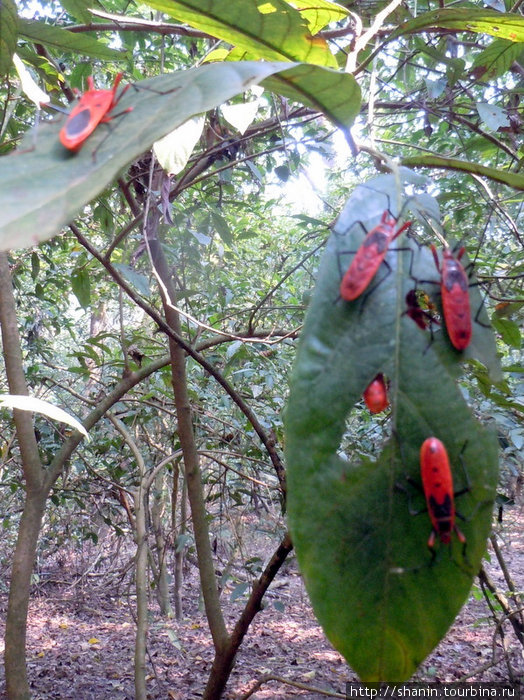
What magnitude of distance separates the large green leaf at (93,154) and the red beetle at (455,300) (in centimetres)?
27

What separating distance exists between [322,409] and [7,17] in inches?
38.5

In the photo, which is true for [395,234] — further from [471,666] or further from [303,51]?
[471,666]

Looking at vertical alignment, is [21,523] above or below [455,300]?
above

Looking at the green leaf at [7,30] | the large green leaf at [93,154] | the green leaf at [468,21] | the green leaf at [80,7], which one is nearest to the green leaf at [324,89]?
the large green leaf at [93,154]

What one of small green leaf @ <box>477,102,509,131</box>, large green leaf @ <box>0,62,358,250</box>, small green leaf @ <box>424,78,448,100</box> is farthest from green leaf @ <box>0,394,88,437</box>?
small green leaf @ <box>424,78,448,100</box>

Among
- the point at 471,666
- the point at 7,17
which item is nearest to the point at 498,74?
the point at 7,17

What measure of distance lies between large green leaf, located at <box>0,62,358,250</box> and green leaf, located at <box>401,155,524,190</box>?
0.27 meters

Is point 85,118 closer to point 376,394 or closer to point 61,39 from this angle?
point 376,394

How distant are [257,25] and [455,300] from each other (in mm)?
462

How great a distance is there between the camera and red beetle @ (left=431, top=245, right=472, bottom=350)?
0.61m

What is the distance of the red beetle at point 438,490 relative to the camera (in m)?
0.49

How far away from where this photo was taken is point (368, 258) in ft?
1.89

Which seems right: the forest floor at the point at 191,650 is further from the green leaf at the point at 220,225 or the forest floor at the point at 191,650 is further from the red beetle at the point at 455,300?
the red beetle at the point at 455,300

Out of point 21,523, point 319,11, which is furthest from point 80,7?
point 21,523
